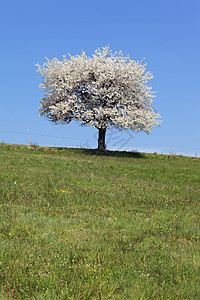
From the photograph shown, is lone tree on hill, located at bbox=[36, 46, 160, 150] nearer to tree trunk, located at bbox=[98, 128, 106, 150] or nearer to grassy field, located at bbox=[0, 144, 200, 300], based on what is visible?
tree trunk, located at bbox=[98, 128, 106, 150]

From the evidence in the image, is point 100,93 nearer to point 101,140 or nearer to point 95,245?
point 101,140

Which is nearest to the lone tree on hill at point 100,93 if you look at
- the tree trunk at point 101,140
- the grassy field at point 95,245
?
the tree trunk at point 101,140

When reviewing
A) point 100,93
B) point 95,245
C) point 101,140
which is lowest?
point 95,245

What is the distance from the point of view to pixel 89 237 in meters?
7.59

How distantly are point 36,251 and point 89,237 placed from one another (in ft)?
5.23

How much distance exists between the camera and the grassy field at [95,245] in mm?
5398

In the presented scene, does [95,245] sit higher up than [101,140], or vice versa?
[101,140]

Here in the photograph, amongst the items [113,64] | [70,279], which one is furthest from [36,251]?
[113,64]

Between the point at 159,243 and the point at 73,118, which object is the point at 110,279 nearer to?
the point at 159,243

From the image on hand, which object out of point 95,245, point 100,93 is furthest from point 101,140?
point 95,245

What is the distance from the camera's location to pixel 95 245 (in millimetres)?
7020

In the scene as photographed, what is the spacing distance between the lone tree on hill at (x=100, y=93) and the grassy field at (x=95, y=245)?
Result: 27016 mm

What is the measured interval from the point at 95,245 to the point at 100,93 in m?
35.1

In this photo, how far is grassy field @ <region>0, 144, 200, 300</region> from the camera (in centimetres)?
540
